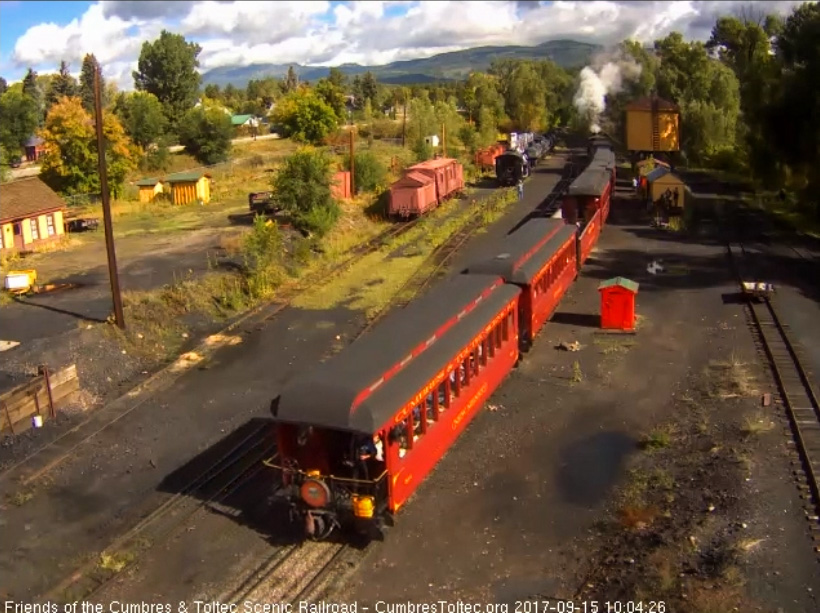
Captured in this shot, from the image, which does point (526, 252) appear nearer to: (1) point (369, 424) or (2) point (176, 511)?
(1) point (369, 424)

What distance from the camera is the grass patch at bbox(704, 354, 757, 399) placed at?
18234 millimetres

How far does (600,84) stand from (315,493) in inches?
2617

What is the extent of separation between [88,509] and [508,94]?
304ft

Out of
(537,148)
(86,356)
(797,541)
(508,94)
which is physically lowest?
(797,541)

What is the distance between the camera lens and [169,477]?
50.1 ft

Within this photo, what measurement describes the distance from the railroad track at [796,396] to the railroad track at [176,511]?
992 centimetres

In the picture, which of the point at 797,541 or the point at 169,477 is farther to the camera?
the point at 169,477

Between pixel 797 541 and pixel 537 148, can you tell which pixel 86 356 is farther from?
pixel 537 148

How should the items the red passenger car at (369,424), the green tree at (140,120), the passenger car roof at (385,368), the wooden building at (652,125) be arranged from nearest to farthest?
the passenger car roof at (385,368) → the red passenger car at (369,424) → the wooden building at (652,125) → the green tree at (140,120)

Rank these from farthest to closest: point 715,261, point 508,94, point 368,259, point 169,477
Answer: point 508,94 < point 368,259 < point 715,261 < point 169,477

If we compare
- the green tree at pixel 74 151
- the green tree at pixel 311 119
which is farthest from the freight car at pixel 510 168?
the green tree at pixel 311 119

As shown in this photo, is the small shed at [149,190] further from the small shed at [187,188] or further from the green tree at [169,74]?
the green tree at [169,74]

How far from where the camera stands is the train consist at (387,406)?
1161cm

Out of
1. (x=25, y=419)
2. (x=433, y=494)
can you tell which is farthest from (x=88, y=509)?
(x=433, y=494)
